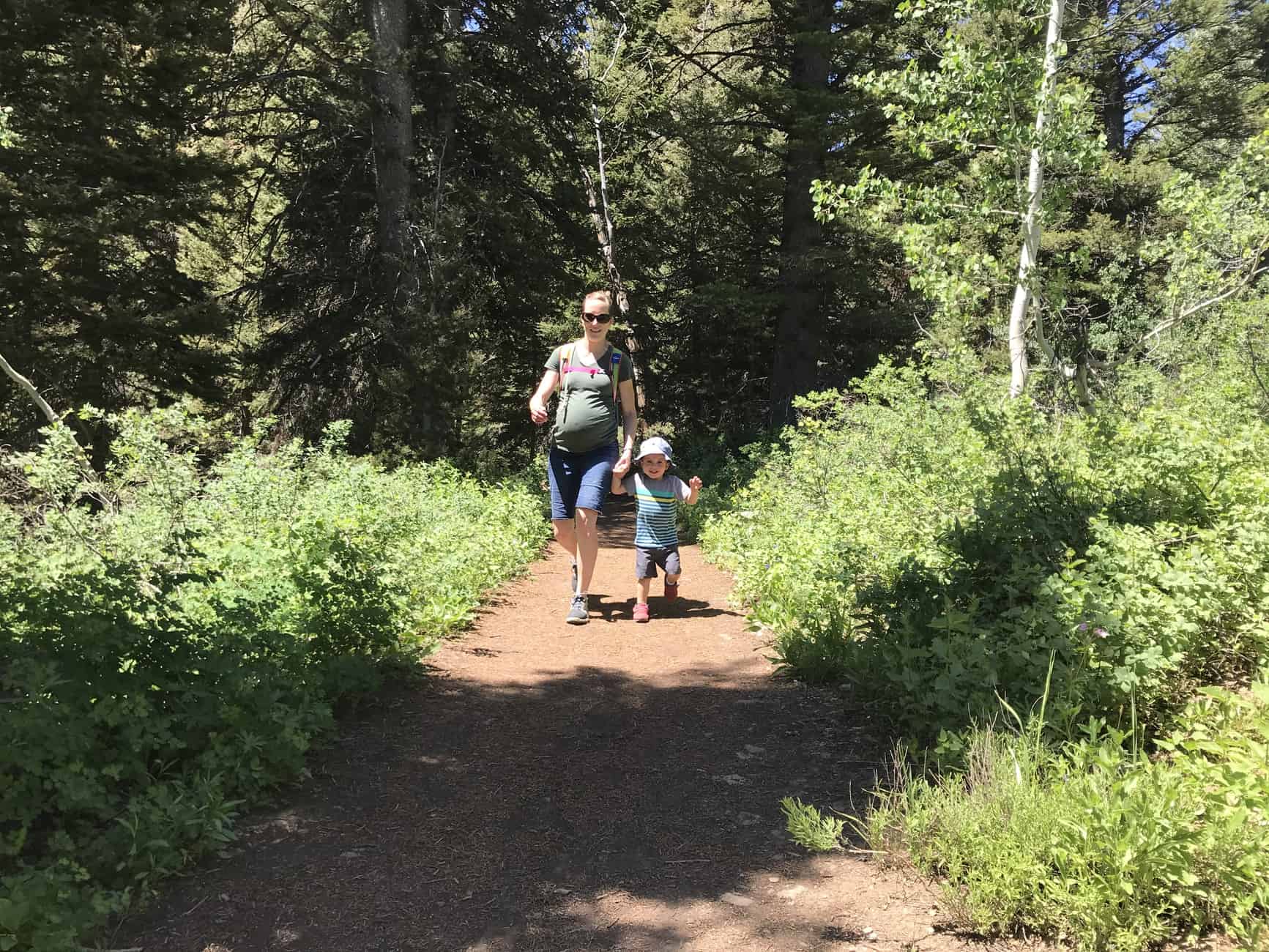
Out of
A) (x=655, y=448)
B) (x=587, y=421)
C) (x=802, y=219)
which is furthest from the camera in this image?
(x=802, y=219)

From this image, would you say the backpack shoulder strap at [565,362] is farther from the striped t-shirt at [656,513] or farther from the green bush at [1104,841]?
the green bush at [1104,841]

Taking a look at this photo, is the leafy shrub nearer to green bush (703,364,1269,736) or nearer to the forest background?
the forest background

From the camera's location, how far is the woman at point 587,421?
5836mm

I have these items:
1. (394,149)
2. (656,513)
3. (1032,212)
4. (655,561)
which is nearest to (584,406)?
(656,513)

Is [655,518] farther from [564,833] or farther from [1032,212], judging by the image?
[1032,212]

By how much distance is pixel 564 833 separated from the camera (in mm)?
3133

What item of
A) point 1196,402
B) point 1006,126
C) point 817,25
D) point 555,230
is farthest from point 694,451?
point 1196,402

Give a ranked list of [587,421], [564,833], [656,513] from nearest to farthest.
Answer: [564,833]
[587,421]
[656,513]

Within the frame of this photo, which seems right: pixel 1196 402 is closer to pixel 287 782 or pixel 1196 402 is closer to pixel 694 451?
pixel 287 782

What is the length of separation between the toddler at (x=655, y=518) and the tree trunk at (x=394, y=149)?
249 inches

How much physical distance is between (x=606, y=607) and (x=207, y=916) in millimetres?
4413

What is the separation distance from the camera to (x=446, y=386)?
1160cm

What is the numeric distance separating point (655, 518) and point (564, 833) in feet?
11.2

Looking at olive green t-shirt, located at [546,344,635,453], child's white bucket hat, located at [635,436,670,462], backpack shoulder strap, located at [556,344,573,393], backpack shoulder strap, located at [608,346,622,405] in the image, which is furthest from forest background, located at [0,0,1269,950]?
backpack shoulder strap, located at [608,346,622,405]
